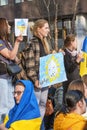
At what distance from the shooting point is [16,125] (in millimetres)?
4820

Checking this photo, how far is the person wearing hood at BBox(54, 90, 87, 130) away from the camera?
416 centimetres

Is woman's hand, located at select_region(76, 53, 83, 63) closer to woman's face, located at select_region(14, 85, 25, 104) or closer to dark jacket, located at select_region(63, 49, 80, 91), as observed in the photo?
dark jacket, located at select_region(63, 49, 80, 91)

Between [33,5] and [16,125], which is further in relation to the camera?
[33,5]

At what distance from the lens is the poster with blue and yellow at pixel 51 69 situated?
605 centimetres

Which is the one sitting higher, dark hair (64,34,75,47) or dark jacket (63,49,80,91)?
dark hair (64,34,75,47)

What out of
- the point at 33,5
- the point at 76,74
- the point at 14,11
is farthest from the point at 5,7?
the point at 76,74

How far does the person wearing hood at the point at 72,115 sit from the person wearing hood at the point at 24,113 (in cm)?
57

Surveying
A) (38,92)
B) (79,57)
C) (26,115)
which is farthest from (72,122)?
(79,57)

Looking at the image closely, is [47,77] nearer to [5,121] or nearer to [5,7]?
[5,121]

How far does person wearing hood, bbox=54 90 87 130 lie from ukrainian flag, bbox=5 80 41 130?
1.86ft

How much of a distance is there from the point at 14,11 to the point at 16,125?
23.1 m

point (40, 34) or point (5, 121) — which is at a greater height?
point (40, 34)

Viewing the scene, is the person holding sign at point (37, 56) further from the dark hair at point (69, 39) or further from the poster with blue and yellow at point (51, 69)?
the dark hair at point (69, 39)

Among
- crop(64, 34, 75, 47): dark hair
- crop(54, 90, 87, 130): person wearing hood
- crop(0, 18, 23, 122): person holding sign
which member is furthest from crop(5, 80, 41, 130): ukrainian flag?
crop(64, 34, 75, 47): dark hair
